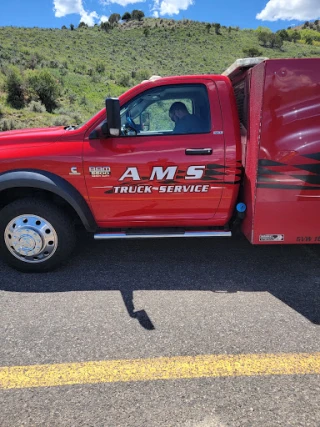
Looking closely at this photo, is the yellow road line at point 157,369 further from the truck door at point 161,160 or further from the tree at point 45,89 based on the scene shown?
the tree at point 45,89

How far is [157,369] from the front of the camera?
2398mm

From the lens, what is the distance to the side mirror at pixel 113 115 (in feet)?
10.5

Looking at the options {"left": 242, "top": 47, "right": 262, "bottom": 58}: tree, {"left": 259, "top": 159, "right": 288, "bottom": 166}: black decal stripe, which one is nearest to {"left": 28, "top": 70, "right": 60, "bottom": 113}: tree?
{"left": 259, "top": 159, "right": 288, "bottom": 166}: black decal stripe

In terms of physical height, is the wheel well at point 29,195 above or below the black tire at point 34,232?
above

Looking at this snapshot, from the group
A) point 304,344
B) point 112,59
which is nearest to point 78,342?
point 304,344

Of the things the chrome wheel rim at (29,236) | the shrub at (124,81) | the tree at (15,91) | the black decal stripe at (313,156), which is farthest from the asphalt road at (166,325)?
the shrub at (124,81)

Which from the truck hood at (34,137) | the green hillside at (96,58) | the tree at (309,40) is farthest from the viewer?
the tree at (309,40)

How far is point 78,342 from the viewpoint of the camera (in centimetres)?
269

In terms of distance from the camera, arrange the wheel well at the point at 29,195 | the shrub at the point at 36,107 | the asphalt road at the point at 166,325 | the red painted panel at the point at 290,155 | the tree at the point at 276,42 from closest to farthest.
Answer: the asphalt road at the point at 166,325 → the red painted panel at the point at 290,155 → the wheel well at the point at 29,195 → the shrub at the point at 36,107 → the tree at the point at 276,42

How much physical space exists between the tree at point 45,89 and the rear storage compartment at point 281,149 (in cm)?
1991

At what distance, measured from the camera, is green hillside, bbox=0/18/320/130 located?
68.1 feet

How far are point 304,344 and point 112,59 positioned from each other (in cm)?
4533

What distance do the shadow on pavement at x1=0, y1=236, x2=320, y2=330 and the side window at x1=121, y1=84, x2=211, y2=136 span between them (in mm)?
1477

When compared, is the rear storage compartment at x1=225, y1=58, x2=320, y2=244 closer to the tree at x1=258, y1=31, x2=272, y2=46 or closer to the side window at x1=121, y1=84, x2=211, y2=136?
the side window at x1=121, y1=84, x2=211, y2=136
